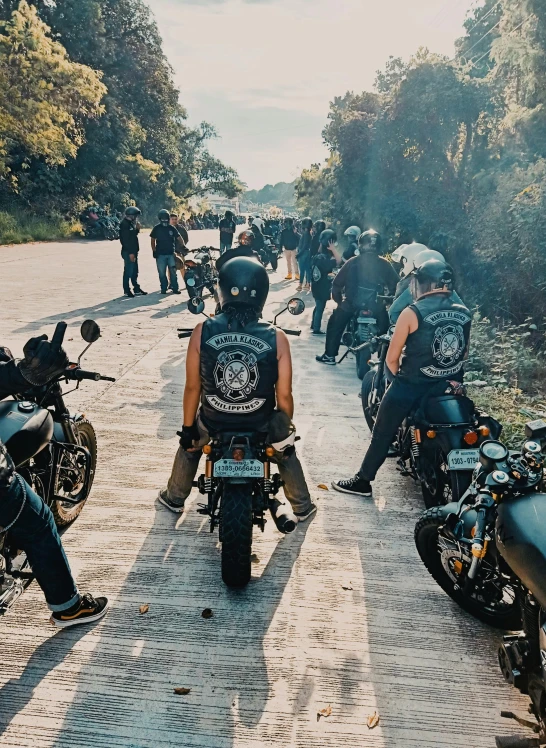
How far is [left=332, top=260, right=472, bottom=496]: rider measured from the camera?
3965 mm

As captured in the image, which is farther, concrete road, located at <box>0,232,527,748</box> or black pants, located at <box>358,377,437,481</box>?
black pants, located at <box>358,377,437,481</box>

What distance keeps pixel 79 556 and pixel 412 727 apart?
6.87 ft

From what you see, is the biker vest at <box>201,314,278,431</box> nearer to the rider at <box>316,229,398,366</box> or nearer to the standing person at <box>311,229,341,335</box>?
the rider at <box>316,229,398,366</box>

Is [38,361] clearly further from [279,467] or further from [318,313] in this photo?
[318,313]

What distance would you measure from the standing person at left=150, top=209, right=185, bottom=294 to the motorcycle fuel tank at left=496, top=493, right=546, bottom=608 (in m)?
10.6

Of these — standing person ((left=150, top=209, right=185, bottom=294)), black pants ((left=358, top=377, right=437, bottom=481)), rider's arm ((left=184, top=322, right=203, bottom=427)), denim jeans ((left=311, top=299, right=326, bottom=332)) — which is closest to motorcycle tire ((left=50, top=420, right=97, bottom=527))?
rider's arm ((left=184, top=322, right=203, bottom=427))

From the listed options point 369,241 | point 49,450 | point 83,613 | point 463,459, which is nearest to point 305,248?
point 369,241

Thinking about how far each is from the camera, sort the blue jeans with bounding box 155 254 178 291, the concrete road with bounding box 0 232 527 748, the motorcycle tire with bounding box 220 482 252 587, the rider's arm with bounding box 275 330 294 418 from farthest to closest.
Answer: the blue jeans with bounding box 155 254 178 291 → the rider's arm with bounding box 275 330 294 418 → the motorcycle tire with bounding box 220 482 252 587 → the concrete road with bounding box 0 232 527 748

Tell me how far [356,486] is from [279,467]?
37.3 inches

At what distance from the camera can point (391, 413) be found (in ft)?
13.8

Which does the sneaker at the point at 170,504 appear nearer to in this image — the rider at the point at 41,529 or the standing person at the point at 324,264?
the rider at the point at 41,529

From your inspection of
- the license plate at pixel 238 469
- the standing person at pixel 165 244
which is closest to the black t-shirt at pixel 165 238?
the standing person at pixel 165 244

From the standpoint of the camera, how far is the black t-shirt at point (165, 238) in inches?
486

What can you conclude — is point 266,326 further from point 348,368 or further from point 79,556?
point 348,368
